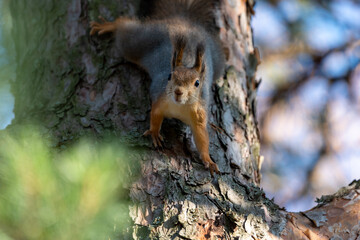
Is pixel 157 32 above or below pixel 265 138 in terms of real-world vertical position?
below

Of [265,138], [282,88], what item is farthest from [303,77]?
[265,138]

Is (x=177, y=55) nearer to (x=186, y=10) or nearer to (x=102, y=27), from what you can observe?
(x=102, y=27)

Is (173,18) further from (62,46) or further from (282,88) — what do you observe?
(282,88)

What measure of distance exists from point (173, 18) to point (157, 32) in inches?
8.8

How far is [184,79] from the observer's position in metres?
1.84

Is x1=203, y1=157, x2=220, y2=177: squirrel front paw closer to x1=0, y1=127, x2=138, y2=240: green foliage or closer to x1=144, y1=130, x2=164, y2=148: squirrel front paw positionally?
x1=144, y1=130, x2=164, y2=148: squirrel front paw

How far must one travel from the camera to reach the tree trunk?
60.4 inches

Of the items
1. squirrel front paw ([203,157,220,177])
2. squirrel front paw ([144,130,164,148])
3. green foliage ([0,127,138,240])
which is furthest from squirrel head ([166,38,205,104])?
green foliage ([0,127,138,240])

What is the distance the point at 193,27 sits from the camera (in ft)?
7.75

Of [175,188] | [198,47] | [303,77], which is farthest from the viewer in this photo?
[303,77]

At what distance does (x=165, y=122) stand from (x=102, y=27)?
2.22ft

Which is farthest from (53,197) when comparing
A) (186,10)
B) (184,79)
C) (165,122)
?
(186,10)

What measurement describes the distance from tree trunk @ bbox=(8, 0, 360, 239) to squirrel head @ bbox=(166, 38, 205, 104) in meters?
0.19

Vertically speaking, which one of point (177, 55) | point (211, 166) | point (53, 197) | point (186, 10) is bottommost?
point (53, 197)
